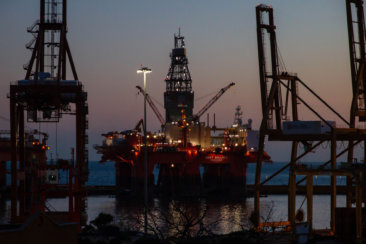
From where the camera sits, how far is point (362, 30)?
62.6m

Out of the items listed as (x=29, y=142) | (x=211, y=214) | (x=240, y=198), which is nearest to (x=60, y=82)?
(x=211, y=214)

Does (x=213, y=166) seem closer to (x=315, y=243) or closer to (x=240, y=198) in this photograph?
(x=240, y=198)

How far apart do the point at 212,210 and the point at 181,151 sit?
71.0 ft

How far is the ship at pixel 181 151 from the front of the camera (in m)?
122

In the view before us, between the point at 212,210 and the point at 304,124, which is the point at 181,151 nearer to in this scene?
Result: the point at 212,210

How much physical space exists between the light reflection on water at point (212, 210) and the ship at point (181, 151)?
15.5ft

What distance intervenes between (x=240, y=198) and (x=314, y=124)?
7439 centimetres

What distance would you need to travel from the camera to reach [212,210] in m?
102

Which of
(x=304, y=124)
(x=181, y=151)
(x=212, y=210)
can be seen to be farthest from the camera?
(x=181, y=151)

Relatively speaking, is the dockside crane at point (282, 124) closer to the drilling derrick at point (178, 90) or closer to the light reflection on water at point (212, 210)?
the light reflection on water at point (212, 210)

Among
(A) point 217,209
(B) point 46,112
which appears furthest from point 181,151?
(B) point 46,112

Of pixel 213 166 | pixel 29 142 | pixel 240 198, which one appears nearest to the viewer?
pixel 29 142

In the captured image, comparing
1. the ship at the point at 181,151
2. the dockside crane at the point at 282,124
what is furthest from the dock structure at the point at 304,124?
the ship at the point at 181,151

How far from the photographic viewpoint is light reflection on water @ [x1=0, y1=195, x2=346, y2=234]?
83938 millimetres
